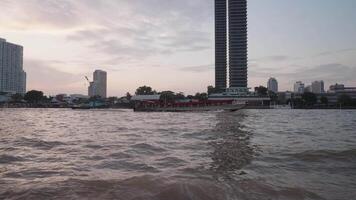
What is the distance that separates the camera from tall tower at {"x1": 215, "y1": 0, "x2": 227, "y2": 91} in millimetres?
168375

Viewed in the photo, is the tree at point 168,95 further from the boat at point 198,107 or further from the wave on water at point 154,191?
the wave on water at point 154,191

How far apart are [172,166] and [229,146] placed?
15.1 feet

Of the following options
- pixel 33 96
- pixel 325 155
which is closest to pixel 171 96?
pixel 33 96

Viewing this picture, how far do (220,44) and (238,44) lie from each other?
13354 millimetres

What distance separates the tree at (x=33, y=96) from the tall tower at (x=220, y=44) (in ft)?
261

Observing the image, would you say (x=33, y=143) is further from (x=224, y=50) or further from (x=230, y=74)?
(x=224, y=50)

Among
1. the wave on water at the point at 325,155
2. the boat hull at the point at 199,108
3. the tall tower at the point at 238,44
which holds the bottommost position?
the wave on water at the point at 325,155

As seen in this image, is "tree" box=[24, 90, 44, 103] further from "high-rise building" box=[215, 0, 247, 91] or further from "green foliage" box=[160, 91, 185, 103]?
"high-rise building" box=[215, 0, 247, 91]

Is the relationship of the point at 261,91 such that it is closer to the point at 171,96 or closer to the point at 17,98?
the point at 171,96

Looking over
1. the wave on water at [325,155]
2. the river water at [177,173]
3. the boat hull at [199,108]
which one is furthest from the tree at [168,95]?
the river water at [177,173]

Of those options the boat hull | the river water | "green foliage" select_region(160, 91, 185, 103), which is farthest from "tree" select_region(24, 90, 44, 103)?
the river water

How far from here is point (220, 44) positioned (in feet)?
563

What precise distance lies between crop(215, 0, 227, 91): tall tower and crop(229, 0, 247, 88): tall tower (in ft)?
24.6

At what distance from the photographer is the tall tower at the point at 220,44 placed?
168375 millimetres
